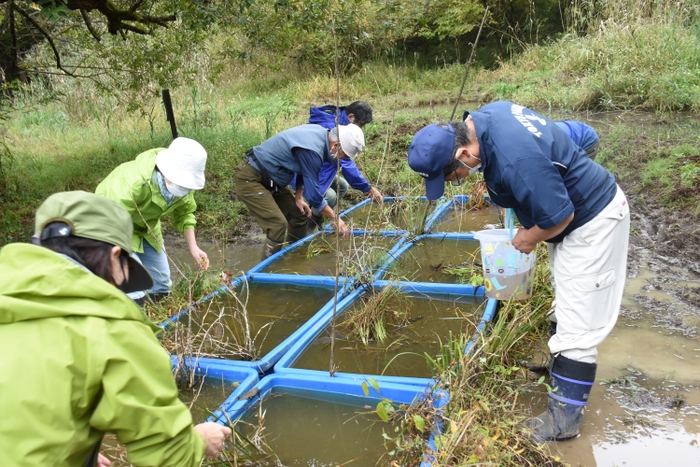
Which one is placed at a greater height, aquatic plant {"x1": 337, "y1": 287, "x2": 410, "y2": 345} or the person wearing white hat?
the person wearing white hat

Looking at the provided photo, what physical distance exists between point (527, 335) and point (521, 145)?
136 centimetres

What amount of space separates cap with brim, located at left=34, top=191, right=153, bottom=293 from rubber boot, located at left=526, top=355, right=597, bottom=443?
1.83 metres

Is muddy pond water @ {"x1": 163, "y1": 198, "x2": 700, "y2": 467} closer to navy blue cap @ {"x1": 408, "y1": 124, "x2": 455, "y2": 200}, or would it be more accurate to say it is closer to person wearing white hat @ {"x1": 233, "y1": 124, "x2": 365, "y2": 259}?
person wearing white hat @ {"x1": 233, "y1": 124, "x2": 365, "y2": 259}

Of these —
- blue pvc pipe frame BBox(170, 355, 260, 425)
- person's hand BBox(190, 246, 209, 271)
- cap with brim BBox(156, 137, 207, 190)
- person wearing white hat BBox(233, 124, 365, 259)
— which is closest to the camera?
blue pvc pipe frame BBox(170, 355, 260, 425)

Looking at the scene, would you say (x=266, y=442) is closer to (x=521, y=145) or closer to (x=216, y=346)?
(x=216, y=346)

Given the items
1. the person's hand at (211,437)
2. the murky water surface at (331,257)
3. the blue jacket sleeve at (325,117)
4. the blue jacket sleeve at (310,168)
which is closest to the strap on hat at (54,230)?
the person's hand at (211,437)

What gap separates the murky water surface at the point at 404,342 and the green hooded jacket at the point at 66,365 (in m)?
1.62

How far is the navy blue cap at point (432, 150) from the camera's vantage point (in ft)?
7.49

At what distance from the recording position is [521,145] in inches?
81.7

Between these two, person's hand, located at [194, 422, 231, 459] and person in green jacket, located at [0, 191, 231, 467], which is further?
person's hand, located at [194, 422, 231, 459]

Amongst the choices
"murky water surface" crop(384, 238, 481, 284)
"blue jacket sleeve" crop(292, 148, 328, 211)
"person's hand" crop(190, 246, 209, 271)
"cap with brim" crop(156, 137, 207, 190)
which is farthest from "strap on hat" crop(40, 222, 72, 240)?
"blue jacket sleeve" crop(292, 148, 328, 211)

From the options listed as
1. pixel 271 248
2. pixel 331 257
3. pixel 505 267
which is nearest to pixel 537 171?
pixel 505 267

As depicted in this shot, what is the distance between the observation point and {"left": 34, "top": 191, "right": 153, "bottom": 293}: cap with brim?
1323 millimetres

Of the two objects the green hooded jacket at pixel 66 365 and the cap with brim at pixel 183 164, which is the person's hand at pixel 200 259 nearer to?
the cap with brim at pixel 183 164
